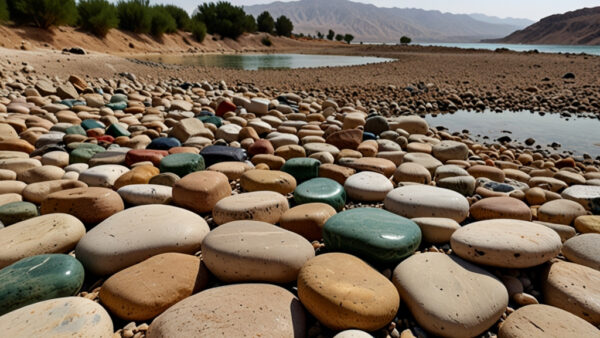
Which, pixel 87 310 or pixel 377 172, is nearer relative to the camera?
pixel 87 310

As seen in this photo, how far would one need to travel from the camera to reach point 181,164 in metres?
2.88

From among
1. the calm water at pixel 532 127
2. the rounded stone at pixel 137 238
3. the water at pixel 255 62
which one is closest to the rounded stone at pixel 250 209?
the rounded stone at pixel 137 238

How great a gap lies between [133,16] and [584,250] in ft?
111

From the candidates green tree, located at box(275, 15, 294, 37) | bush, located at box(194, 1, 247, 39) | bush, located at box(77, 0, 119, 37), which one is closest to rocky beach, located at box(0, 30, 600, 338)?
bush, located at box(77, 0, 119, 37)

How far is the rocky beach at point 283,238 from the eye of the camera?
1367 millimetres

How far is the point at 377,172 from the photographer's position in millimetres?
3092

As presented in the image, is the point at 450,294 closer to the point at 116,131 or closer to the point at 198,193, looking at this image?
the point at 198,193

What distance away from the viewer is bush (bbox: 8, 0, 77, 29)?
746 inches

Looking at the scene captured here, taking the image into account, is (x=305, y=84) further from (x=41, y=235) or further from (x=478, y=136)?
(x=41, y=235)

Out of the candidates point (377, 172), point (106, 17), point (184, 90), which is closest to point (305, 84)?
point (184, 90)

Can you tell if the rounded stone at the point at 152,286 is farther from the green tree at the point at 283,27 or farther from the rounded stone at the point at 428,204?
the green tree at the point at 283,27

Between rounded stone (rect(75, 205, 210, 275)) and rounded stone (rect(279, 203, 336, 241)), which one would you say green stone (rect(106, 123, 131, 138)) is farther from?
rounded stone (rect(279, 203, 336, 241))

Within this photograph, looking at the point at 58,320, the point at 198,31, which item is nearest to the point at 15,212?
the point at 58,320

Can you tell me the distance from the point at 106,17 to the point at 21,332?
28.3m
